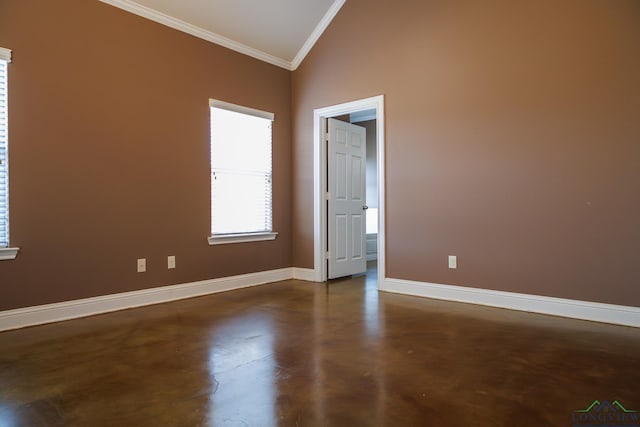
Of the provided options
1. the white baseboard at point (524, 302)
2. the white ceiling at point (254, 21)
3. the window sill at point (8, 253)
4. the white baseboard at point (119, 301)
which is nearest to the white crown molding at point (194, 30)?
the white ceiling at point (254, 21)

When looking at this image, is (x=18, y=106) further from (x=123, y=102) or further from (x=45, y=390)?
(x=45, y=390)

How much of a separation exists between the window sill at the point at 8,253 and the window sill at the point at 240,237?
5.85ft

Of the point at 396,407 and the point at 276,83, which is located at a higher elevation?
the point at 276,83

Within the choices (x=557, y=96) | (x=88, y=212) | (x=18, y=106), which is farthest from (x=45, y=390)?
(x=557, y=96)

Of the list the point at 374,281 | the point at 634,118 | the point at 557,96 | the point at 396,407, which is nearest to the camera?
the point at 396,407

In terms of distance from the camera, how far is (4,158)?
3189 mm

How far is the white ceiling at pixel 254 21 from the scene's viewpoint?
4.14m

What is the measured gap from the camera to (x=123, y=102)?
3.87 m

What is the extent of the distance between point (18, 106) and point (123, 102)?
84cm

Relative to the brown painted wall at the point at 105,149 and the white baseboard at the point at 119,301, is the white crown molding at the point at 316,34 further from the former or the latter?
the white baseboard at the point at 119,301

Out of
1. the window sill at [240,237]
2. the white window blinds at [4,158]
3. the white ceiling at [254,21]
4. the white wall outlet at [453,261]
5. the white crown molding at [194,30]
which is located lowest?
the white wall outlet at [453,261]

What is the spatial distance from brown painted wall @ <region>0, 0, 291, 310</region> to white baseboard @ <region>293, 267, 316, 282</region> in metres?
0.85

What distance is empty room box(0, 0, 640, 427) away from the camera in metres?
2.16

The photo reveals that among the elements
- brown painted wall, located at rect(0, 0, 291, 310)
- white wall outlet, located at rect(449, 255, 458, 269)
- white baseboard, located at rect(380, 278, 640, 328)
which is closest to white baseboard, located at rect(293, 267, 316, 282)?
brown painted wall, located at rect(0, 0, 291, 310)
